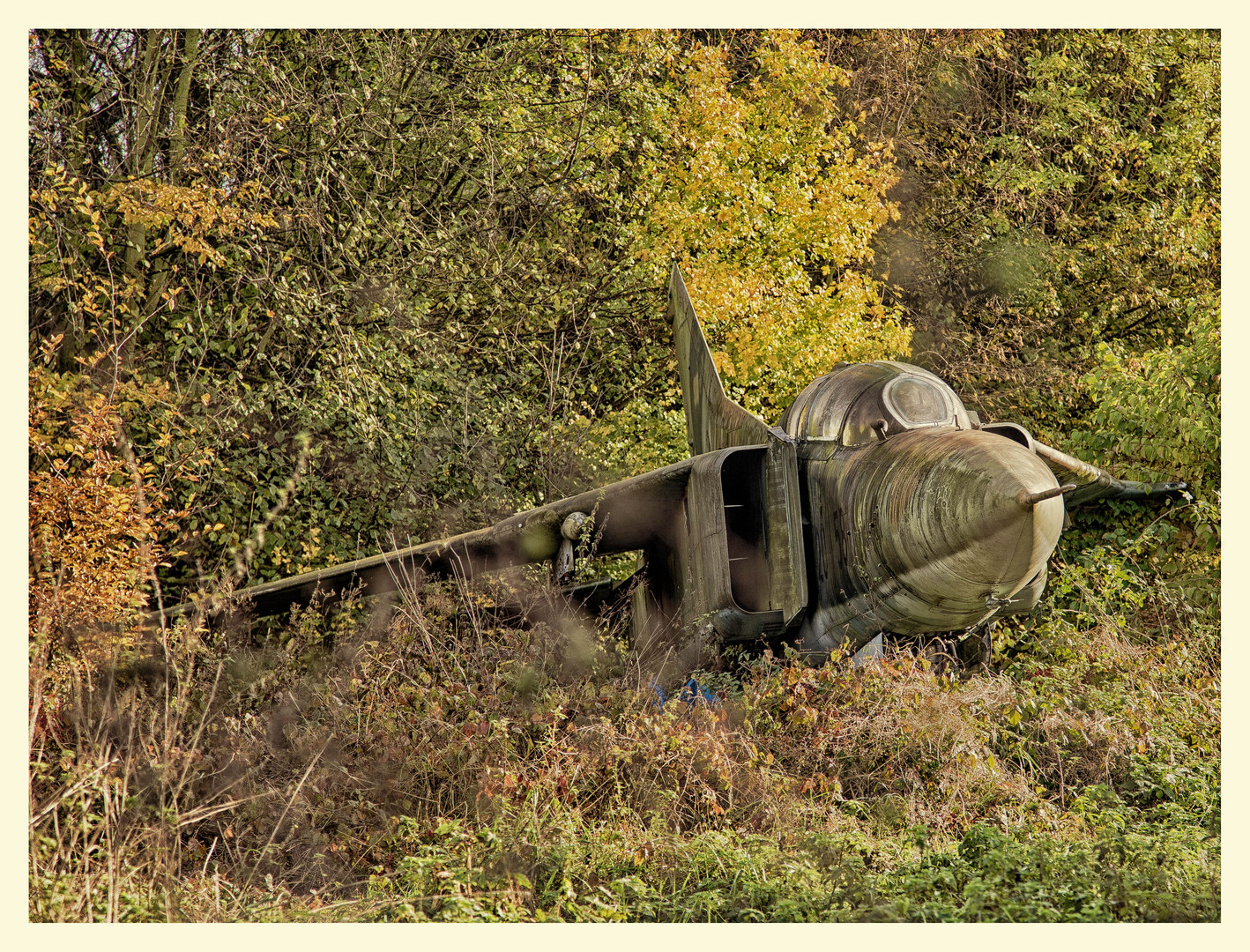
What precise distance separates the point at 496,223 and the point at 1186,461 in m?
8.15

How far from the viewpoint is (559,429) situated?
13258 millimetres

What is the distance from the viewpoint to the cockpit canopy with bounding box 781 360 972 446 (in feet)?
21.0

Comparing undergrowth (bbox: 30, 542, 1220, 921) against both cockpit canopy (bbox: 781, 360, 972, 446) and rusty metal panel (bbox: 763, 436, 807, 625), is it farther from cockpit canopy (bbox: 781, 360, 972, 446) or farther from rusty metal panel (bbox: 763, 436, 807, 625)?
cockpit canopy (bbox: 781, 360, 972, 446)

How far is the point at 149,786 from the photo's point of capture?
4941 millimetres

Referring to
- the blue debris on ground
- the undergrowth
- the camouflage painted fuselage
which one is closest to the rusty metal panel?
the camouflage painted fuselage

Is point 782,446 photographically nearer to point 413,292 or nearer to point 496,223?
point 413,292

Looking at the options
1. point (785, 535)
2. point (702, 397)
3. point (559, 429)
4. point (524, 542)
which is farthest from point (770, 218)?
point (785, 535)

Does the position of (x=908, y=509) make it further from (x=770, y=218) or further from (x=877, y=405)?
(x=770, y=218)

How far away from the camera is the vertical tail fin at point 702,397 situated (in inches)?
311

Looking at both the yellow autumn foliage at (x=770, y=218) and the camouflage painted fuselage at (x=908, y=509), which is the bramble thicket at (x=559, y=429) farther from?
the camouflage painted fuselage at (x=908, y=509)

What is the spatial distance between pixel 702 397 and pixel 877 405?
3.26 meters

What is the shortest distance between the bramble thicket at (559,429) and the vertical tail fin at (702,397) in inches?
69.0

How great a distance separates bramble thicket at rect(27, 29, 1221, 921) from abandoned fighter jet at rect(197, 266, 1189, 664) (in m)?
0.45

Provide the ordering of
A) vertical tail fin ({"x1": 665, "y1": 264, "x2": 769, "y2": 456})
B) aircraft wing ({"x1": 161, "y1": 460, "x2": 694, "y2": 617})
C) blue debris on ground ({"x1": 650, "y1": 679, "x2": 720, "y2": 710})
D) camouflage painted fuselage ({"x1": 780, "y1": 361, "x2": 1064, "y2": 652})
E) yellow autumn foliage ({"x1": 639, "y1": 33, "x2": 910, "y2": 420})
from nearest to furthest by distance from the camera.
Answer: camouflage painted fuselage ({"x1": 780, "y1": 361, "x2": 1064, "y2": 652}), blue debris on ground ({"x1": 650, "y1": 679, "x2": 720, "y2": 710}), aircraft wing ({"x1": 161, "y1": 460, "x2": 694, "y2": 617}), vertical tail fin ({"x1": 665, "y1": 264, "x2": 769, "y2": 456}), yellow autumn foliage ({"x1": 639, "y1": 33, "x2": 910, "y2": 420})
